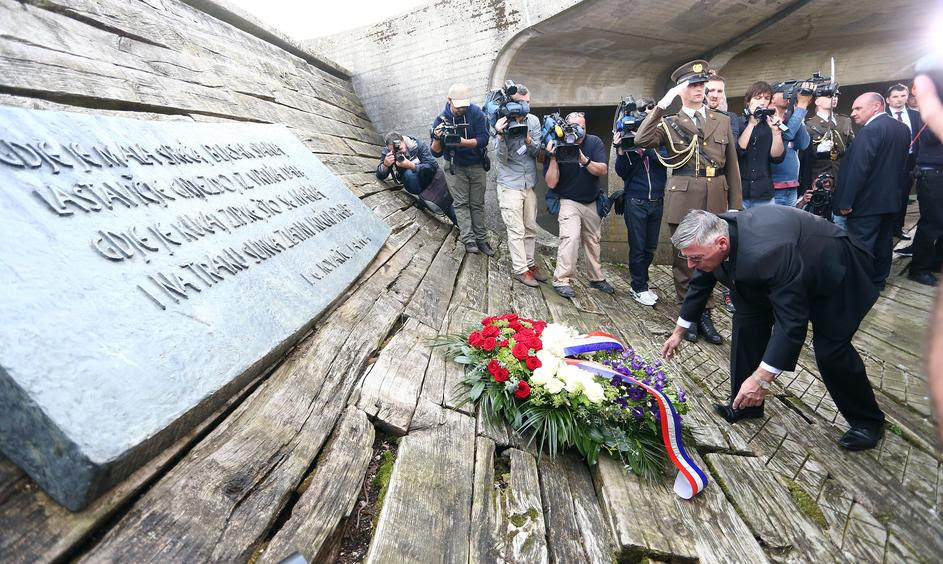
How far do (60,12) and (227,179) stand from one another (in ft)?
4.67

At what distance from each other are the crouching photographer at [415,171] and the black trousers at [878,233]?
4.23 meters

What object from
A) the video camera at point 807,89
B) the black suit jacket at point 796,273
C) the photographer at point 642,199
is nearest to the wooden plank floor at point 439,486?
the black suit jacket at point 796,273

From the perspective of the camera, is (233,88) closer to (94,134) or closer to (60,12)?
(60,12)

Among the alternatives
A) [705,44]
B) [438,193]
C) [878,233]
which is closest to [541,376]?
[438,193]

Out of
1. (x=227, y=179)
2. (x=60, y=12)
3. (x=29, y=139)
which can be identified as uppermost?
(x=60, y=12)

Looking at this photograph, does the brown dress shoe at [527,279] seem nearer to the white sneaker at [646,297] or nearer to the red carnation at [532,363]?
the white sneaker at [646,297]

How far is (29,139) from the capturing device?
5.33ft

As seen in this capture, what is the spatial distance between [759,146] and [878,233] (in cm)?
147

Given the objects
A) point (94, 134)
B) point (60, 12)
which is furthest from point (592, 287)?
point (60, 12)

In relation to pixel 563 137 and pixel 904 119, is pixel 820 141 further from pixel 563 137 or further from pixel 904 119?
pixel 563 137

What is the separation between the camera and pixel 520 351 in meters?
2.43

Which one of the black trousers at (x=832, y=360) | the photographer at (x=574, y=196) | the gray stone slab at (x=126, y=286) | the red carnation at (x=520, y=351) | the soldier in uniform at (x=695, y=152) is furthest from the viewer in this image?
the photographer at (x=574, y=196)

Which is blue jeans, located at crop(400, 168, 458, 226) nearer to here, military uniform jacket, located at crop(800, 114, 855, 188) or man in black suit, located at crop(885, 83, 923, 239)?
military uniform jacket, located at crop(800, 114, 855, 188)

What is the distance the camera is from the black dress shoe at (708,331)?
4004 mm
